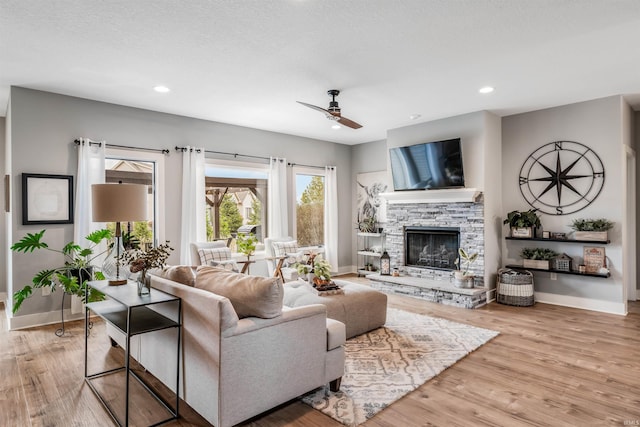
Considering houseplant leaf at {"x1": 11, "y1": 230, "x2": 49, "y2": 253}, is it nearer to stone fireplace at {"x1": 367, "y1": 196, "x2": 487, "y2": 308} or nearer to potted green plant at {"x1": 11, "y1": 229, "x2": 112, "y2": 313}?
potted green plant at {"x1": 11, "y1": 229, "x2": 112, "y2": 313}

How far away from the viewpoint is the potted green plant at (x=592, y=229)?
4.75 m

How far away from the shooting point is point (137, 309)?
2.89m

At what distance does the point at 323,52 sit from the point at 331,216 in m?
4.54

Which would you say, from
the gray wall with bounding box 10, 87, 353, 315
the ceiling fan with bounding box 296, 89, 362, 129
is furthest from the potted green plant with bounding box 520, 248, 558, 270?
the gray wall with bounding box 10, 87, 353, 315

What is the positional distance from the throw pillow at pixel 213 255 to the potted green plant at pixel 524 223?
4.22 metres

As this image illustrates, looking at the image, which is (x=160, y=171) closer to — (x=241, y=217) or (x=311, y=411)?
(x=241, y=217)

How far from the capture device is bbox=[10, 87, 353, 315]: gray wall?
14.2 ft

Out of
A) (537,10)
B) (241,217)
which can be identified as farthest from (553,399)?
(241,217)

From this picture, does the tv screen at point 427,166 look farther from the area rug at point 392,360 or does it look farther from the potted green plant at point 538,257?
the area rug at point 392,360

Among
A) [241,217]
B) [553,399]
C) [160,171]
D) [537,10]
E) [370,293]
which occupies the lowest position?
[553,399]

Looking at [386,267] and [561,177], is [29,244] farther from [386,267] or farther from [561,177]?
[561,177]

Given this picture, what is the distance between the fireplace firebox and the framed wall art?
4980 mm

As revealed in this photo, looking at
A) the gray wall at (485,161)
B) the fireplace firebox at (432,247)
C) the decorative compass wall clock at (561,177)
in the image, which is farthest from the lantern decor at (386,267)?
the decorative compass wall clock at (561,177)

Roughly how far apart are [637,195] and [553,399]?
444cm
